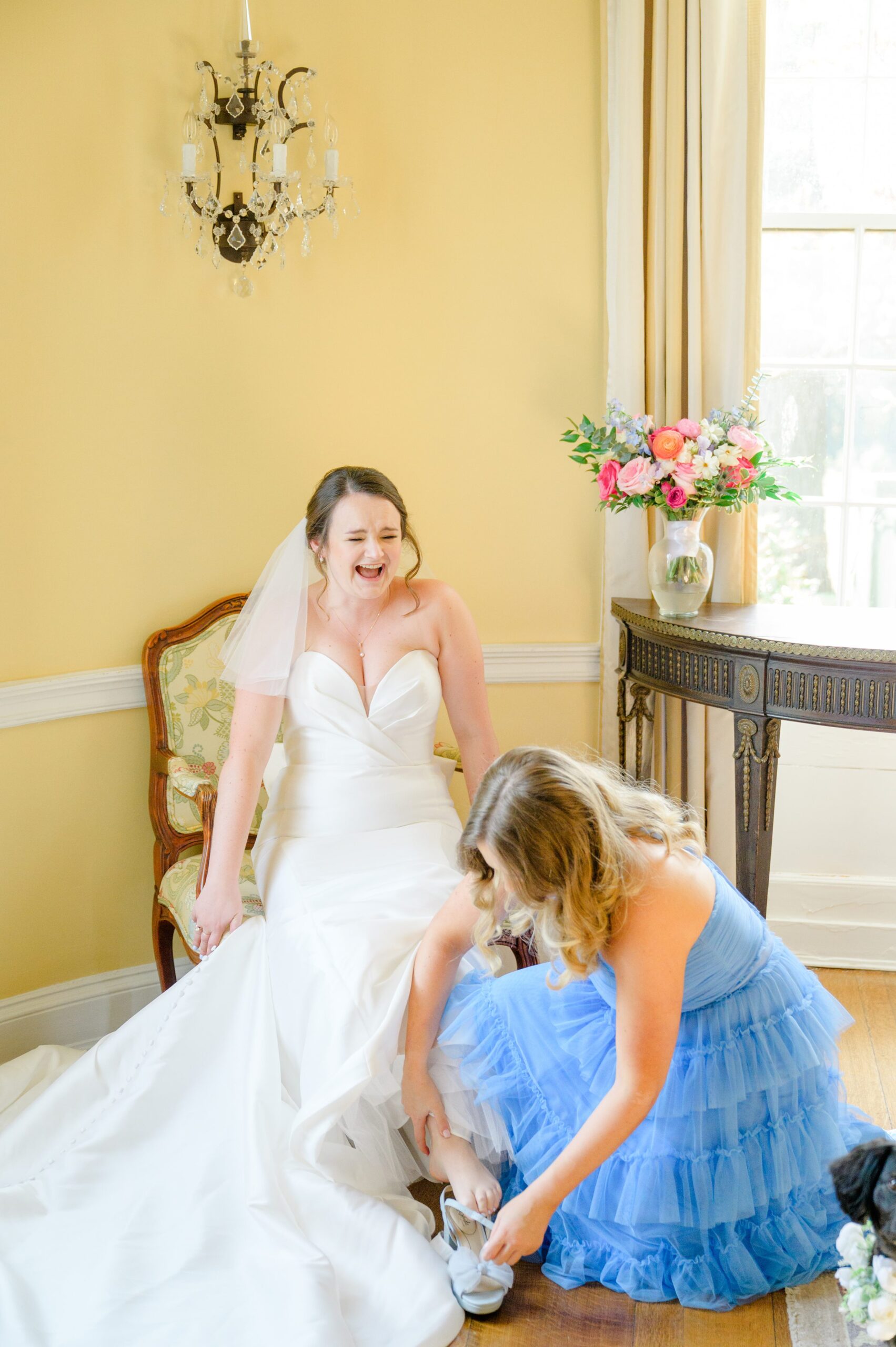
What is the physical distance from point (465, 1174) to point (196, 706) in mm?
1430

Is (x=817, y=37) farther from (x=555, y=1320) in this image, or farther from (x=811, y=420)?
(x=555, y=1320)

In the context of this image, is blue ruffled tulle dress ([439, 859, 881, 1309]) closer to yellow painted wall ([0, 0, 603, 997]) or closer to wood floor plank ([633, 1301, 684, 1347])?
wood floor plank ([633, 1301, 684, 1347])

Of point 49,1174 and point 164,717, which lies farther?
point 164,717

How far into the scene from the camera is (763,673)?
8.66 ft

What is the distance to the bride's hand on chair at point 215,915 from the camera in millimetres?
2488

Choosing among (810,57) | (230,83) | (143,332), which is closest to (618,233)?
(810,57)

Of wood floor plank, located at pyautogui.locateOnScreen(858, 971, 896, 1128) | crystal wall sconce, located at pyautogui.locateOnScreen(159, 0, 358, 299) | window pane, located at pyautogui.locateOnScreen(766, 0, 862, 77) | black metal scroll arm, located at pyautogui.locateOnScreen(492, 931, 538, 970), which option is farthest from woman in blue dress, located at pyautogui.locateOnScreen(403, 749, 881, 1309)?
window pane, located at pyautogui.locateOnScreen(766, 0, 862, 77)

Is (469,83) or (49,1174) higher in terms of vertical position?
(469,83)

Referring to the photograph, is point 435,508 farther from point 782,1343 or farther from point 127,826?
point 782,1343

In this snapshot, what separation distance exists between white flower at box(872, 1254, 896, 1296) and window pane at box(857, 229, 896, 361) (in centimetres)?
272

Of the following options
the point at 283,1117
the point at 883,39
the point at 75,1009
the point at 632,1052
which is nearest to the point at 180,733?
the point at 75,1009

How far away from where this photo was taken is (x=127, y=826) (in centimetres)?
310

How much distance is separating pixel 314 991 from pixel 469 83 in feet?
8.08

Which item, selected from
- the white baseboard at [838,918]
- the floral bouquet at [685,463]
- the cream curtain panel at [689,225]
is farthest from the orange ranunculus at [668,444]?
the white baseboard at [838,918]
